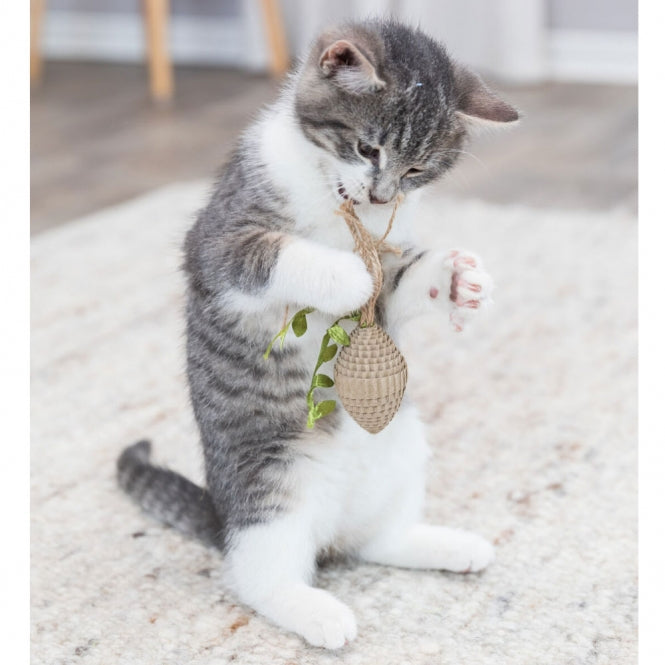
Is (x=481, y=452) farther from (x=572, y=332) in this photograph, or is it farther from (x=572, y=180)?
(x=572, y=180)

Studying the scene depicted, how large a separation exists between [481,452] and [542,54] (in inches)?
109

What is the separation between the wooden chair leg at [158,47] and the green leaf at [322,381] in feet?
9.17

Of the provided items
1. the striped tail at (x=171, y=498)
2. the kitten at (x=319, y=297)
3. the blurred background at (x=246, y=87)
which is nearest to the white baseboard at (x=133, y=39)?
the blurred background at (x=246, y=87)

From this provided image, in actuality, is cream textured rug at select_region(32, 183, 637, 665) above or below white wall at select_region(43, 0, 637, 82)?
below

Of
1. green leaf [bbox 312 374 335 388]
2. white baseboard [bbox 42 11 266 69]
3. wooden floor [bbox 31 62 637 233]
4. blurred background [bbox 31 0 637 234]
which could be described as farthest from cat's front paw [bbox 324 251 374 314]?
white baseboard [bbox 42 11 266 69]

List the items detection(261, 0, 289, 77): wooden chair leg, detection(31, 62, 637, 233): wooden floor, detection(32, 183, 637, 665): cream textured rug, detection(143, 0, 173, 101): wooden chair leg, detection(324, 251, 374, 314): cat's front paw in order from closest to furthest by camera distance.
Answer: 1. detection(324, 251, 374, 314): cat's front paw
2. detection(32, 183, 637, 665): cream textured rug
3. detection(31, 62, 637, 233): wooden floor
4. detection(143, 0, 173, 101): wooden chair leg
5. detection(261, 0, 289, 77): wooden chair leg

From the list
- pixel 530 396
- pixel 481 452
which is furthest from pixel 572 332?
pixel 481 452

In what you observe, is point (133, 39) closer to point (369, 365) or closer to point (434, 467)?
point (434, 467)

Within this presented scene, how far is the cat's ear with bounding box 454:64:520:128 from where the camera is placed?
1.10 meters

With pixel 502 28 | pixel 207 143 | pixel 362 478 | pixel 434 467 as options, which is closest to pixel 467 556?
pixel 362 478

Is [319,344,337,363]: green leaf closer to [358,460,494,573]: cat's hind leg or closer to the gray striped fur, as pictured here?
the gray striped fur

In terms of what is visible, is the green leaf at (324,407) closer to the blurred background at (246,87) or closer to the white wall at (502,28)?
the blurred background at (246,87)

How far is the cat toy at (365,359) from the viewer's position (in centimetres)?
108

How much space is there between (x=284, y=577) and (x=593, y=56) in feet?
10.8
